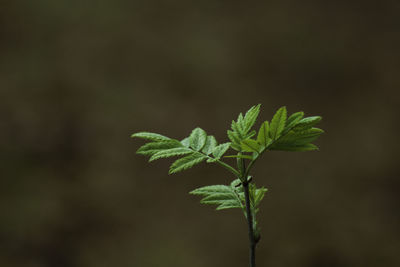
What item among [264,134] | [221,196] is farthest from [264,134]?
[221,196]

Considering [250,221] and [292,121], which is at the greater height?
[292,121]

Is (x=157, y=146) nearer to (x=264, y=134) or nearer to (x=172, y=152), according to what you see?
(x=172, y=152)

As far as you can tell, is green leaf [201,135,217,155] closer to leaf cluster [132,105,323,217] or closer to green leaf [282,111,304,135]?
leaf cluster [132,105,323,217]

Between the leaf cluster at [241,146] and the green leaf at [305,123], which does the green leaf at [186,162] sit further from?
the green leaf at [305,123]

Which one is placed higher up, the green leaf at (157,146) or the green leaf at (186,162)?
the green leaf at (157,146)

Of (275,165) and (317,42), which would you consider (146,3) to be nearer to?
(317,42)

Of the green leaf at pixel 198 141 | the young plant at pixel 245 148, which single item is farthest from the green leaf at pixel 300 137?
the green leaf at pixel 198 141

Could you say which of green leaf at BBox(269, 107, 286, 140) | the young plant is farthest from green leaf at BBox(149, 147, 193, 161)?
green leaf at BBox(269, 107, 286, 140)
